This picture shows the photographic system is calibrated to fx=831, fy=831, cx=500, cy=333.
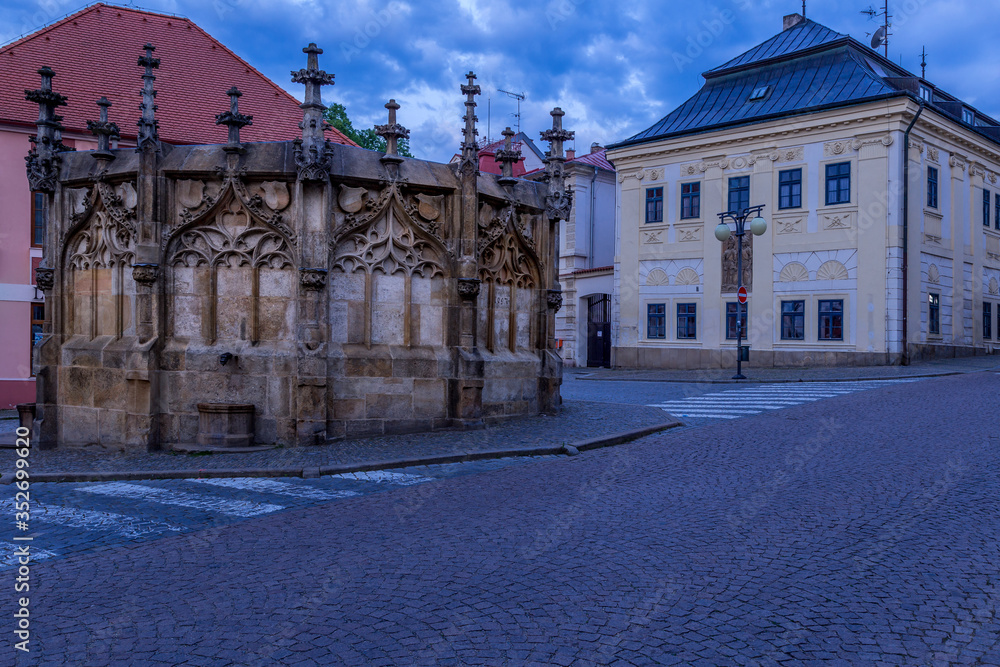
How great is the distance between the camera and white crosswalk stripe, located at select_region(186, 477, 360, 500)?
8648 mm

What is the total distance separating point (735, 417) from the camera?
48.7 ft

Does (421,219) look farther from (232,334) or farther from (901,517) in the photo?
(901,517)

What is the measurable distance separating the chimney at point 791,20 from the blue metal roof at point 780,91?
4051 millimetres

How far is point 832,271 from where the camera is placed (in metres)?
29.5

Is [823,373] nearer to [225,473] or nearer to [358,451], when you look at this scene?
[358,451]

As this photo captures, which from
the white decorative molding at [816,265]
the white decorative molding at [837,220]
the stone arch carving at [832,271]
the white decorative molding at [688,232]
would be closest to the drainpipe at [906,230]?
the white decorative molding at [816,265]

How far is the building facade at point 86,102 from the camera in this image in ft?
75.7

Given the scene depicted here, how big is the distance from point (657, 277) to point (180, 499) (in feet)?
91.1

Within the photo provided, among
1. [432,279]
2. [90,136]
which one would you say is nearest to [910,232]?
[432,279]

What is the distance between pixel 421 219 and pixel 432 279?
0.97 metres

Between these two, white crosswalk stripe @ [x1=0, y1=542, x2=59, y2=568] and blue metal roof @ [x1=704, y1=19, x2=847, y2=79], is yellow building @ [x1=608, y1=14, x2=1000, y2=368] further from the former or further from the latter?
white crosswalk stripe @ [x1=0, y1=542, x2=59, y2=568]

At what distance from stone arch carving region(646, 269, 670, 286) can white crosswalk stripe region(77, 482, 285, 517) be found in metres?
27.1

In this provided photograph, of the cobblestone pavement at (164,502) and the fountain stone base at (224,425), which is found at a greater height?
the fountain stone base at (224,425)

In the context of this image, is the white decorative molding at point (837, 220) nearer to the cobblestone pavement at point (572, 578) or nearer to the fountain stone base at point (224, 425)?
the cobblestone pavement at point (572, 578)
